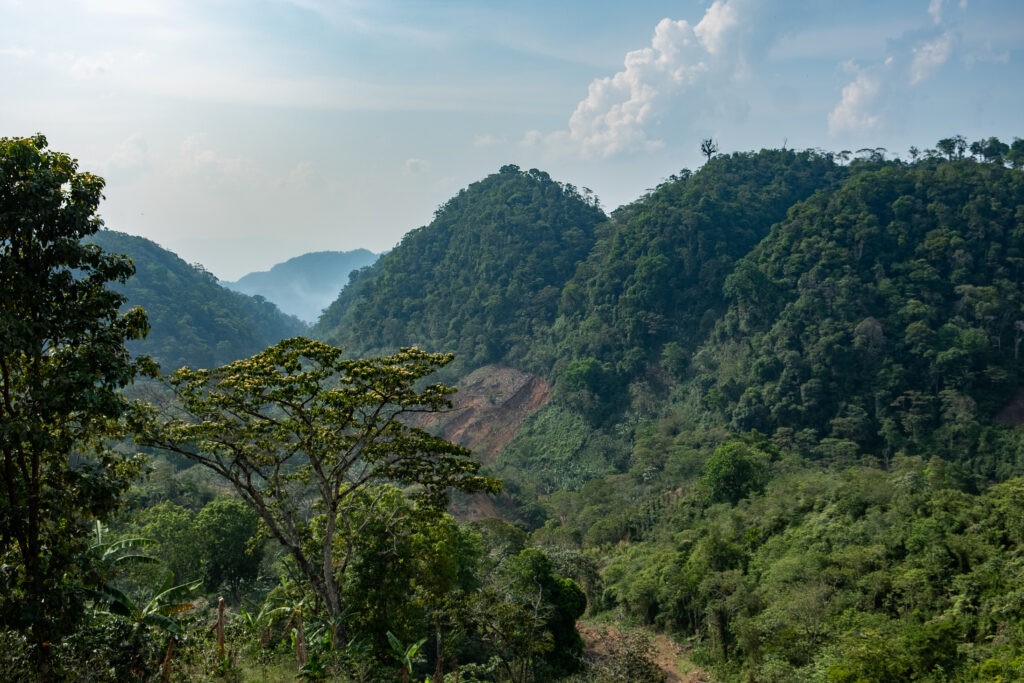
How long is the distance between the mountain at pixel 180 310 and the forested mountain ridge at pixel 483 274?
1152cm

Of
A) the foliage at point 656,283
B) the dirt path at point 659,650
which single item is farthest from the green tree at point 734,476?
the foliage at point 656,283

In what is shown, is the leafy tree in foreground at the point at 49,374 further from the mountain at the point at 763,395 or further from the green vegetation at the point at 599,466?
the mountain at the point at 763,395

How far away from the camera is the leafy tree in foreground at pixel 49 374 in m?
7.45

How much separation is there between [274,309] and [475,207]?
188 feet

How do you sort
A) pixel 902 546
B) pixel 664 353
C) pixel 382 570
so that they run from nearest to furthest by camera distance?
pixel 382 570
pixel 902 546
pixel 664 353

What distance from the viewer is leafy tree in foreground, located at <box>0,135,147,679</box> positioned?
24.4 ft

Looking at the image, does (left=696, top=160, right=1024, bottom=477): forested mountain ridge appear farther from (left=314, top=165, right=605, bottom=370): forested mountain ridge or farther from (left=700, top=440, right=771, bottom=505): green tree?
(left=314, top=165, right=605, bottom=370): forested mountain ridge

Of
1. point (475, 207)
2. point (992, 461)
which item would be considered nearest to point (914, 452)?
point (992, 461)

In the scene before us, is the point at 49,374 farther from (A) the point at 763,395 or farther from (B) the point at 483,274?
(B) the point at 483,274

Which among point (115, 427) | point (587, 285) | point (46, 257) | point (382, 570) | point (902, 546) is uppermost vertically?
point (587, 285)

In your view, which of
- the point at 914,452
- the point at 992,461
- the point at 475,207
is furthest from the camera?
the point at 475,207

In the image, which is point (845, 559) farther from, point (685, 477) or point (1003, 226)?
point (1003, 226)

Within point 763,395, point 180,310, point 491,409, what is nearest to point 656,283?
point 763,395

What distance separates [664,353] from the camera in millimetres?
54531
